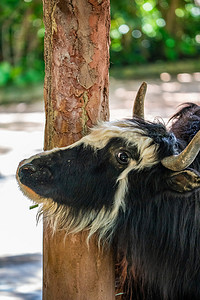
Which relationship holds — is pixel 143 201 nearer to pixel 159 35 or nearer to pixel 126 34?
pixel 126 34

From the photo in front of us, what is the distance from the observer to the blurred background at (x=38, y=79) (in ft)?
16.6

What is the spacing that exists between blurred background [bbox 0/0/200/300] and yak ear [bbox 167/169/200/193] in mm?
1752

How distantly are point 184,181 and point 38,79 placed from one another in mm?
11574

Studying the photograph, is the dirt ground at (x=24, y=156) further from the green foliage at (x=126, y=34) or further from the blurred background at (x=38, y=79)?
the green foliage at (x=126, y=34)

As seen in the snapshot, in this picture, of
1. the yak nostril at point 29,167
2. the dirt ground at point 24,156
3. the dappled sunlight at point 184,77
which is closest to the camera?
the yak nostril at point 29,167

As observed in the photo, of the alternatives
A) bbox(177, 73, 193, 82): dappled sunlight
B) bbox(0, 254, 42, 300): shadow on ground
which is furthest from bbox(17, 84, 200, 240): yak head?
bbox(177, 73, 193, 82): dappled sunlight

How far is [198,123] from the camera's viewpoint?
3447mm

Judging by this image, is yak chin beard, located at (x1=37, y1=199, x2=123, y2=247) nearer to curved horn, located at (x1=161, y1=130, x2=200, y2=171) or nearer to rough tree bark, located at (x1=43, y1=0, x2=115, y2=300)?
rough tree bark, located at (x1=43, y1=0, x2=115, y2=300)

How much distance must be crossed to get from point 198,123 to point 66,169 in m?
1.06

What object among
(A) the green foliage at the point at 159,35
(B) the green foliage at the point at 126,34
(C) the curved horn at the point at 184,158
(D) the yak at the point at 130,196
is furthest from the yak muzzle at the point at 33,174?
(A) the green foliage at the point at 159,35

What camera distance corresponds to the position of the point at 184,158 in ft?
8.46

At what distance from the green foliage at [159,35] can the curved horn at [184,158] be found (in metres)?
13.5

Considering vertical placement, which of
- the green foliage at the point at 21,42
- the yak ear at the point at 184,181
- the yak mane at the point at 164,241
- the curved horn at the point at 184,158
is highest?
the green foliage at the point at 21,42

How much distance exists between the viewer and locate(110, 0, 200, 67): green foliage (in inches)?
639
